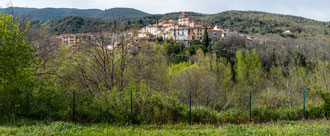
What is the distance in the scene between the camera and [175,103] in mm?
9297

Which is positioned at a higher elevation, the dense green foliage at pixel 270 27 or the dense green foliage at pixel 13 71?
the dense green foliage at pixel 270 27

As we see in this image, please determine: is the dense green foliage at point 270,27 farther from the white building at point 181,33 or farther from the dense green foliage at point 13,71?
the dense green foliage at point 13,71

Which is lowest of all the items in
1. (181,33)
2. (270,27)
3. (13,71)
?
(13,71)

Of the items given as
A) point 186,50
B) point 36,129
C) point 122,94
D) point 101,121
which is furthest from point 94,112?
point 186,50

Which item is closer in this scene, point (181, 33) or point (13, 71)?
point (13, 71)

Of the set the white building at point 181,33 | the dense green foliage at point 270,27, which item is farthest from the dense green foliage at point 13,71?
the dense green foliage at point 270,27

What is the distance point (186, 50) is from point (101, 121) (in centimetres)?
4247

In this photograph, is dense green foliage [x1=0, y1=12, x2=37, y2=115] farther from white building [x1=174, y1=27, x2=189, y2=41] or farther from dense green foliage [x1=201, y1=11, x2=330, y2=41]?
dense green foliage [x1=201, y1=11, x2=330, y2=41]

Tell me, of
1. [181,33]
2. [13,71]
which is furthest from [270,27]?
[13,71]

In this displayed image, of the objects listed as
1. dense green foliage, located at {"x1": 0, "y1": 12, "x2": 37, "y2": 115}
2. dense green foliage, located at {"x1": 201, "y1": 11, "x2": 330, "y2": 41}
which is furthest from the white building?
dense green foliage, located at {"x1": 0, "y1": 12, "x2": 37, "y2": 115}

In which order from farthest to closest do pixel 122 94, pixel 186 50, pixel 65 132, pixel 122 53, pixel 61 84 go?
pixel 186 50 → pixel 122 53 → pixel 61 84 → pixel 122 94 → pixel 65 132

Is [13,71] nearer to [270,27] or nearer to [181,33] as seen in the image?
[181,33]

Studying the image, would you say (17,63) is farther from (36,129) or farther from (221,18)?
(221,18)

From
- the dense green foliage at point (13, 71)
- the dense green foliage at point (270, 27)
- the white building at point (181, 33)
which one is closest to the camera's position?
the dense green foliage at point (13, 71)
